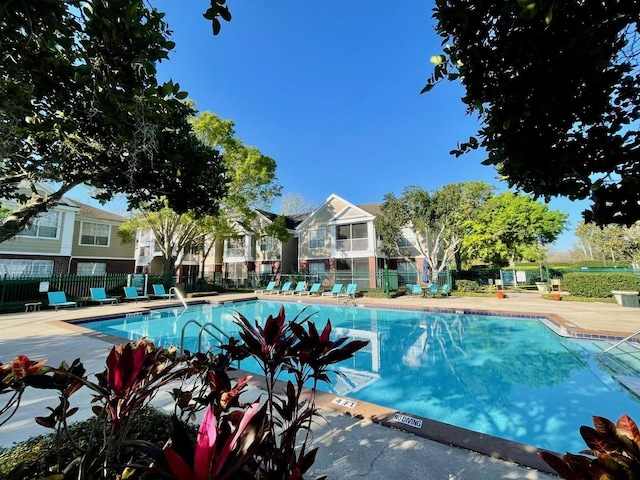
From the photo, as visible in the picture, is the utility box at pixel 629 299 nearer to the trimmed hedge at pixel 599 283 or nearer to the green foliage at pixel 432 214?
the trimmed hedge at pixel 599 283

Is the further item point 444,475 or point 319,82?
point 319,82

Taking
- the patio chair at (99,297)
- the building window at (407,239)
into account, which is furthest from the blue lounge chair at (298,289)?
the patio chair at (99,297)

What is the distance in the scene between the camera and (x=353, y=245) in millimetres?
24531

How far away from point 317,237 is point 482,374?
20.7 m

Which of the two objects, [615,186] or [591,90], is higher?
[591,90]

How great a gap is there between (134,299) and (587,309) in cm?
2287

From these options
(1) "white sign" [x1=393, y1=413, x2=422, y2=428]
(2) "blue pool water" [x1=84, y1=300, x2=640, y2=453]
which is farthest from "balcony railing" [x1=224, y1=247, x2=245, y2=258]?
(1) "white sign" [x1=393, y1=413, x2=422, y2=428]

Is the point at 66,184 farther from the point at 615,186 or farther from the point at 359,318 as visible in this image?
the point at 359,318

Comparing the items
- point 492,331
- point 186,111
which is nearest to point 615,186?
point 186,111

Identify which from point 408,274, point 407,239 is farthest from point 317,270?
point 407,239

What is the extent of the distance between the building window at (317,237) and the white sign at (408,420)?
22.9 metres

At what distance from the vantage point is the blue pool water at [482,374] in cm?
480

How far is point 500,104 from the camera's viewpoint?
2.06 m

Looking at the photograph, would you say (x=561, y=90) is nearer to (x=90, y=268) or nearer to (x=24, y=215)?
(x=24, y=215)
